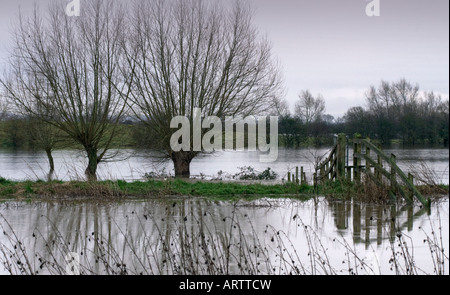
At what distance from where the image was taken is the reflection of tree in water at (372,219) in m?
9.96

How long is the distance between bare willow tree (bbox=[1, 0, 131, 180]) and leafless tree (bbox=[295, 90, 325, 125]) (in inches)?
958

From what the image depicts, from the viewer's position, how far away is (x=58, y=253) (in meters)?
8.77

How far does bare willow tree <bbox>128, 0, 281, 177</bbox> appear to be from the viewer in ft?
84.7

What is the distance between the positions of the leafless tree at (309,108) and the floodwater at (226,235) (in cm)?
3425

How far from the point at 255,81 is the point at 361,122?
2175 centimetres

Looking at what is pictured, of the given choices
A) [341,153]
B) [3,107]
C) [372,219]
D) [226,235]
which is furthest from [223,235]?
[3,107]

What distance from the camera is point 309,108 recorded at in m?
50.9

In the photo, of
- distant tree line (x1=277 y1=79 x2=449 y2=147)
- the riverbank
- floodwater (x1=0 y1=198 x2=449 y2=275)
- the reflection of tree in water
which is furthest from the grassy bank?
distant tree line (x1=277 y1=79 x2=449 y2=147)

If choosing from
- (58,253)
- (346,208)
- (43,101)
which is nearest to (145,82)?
(43,101)

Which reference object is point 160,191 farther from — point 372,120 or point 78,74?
point 372,120

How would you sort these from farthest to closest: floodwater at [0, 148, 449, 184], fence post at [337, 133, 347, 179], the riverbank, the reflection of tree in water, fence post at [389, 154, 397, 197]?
1. floodwater at [0, 148, 449, 184]
2. fence post at [337, 133, 347, 179]
3. the riverbank
4. fence post at [389, 154, 397, 197]
5. the reflection of tree in water

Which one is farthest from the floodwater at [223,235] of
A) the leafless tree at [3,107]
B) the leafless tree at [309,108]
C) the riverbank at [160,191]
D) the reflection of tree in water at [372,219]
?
the leafless tree at [309,108]

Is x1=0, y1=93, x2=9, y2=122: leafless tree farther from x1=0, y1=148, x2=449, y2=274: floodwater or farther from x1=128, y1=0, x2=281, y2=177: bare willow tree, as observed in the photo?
x1=0, y1=148, x2=449, y2=274: floodwater

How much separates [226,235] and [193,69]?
18.9m
